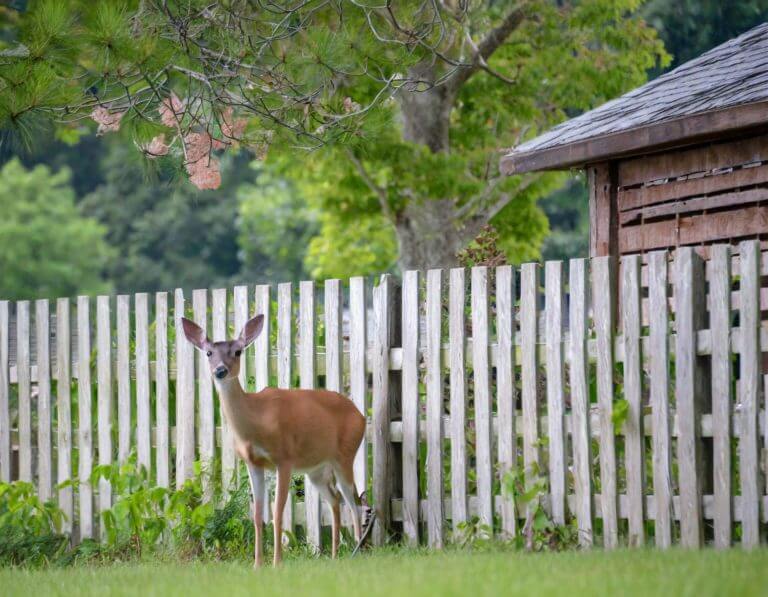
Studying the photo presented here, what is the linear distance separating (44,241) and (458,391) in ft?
118

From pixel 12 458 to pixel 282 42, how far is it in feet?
14.5

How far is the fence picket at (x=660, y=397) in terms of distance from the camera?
670cm

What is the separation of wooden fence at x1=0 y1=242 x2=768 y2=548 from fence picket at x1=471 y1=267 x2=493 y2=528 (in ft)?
0.04

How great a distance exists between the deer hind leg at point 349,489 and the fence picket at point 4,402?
341cm

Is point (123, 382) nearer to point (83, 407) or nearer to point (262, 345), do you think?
point (83, 407)

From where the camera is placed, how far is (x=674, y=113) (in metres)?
8.90

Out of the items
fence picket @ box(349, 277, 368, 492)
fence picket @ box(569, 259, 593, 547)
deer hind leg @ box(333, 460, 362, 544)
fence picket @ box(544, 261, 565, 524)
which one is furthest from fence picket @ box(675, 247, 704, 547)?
fence picket @ box(349, 277, 368, 492)

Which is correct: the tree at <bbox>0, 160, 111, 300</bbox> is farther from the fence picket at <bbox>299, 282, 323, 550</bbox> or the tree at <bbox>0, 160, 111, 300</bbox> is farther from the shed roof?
the fence picket at <bbox>299, 282, 323, 550</bbox>

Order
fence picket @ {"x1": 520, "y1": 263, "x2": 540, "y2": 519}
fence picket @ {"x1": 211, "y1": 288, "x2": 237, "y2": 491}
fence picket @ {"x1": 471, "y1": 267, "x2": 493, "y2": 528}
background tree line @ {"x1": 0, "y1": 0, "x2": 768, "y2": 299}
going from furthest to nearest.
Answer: background tree line @ {"x1": 0, "y1": 0, "x2": 768, "y2": 299} < fence picket @ {"x1": 211, "y1": 288, "x2": 237, "y2": 491} < fence picket @ {"x1": 471, "y1": 267, "x2": 493, "y2": 528} < fence picket @ {"x1": 520, "y1": 263, "x2": 540, "y2": 519}

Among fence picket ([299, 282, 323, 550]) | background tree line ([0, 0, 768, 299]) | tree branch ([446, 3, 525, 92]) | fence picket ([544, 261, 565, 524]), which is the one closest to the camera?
fence picket ([544, 261, 565, 524])

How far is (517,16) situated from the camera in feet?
56.2

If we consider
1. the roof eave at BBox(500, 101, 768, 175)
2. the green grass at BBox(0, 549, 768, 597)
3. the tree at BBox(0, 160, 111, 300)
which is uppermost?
the tree at BBox(0, 160, 111, 300)

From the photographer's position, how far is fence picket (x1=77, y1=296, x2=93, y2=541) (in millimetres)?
9172

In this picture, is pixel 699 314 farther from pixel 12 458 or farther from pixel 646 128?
pixel 12 458
